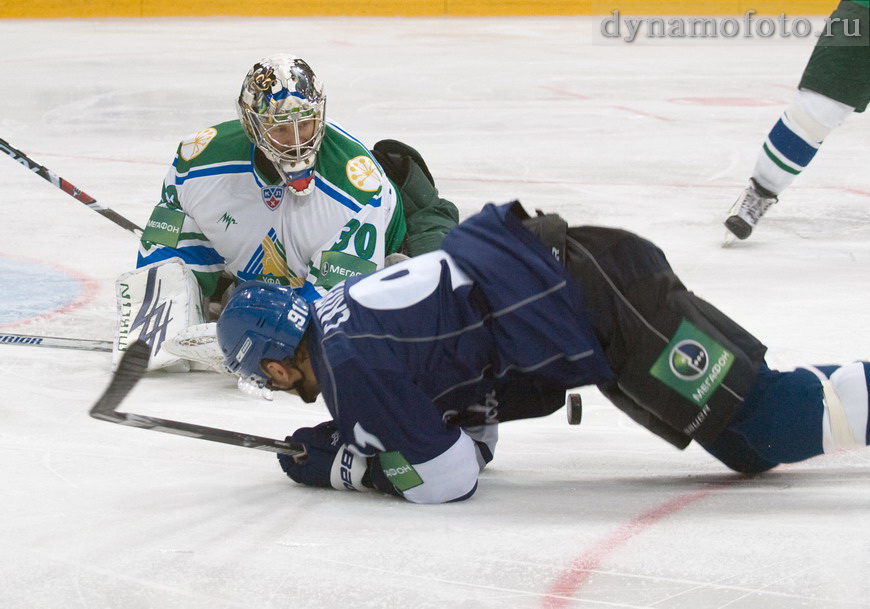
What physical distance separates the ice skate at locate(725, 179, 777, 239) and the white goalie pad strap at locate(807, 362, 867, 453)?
247 cm

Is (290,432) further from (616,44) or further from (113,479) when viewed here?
(616,44)

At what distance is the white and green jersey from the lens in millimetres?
3490

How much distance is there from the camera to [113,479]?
2.45 m

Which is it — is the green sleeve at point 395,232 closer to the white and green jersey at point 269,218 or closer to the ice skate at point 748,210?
the white and green jersey at point 269,218

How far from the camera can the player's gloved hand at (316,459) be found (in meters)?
2.39

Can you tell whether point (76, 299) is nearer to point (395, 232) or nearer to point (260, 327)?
point (395, 232)

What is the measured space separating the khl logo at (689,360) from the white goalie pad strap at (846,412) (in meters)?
0.24

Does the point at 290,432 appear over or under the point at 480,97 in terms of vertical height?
over

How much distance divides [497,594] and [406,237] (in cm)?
208

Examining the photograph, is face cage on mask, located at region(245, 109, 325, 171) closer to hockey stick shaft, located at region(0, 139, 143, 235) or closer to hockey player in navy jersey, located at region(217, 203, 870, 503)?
hockey stick shaft, located at region(0, 139, 143, 235)

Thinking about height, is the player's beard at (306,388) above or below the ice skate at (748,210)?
above

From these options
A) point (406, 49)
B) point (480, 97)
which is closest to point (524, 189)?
point (480, 97)

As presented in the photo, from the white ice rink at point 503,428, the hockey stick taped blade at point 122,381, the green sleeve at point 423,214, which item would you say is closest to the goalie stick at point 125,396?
the hockey stick taped blade at point 122,381

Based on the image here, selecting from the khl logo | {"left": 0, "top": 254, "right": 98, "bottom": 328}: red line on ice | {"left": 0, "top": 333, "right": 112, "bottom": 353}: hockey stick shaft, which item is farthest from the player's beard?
{"left": 0, "top": 254, "right": 98, "bottom": 328}: red line on ice
